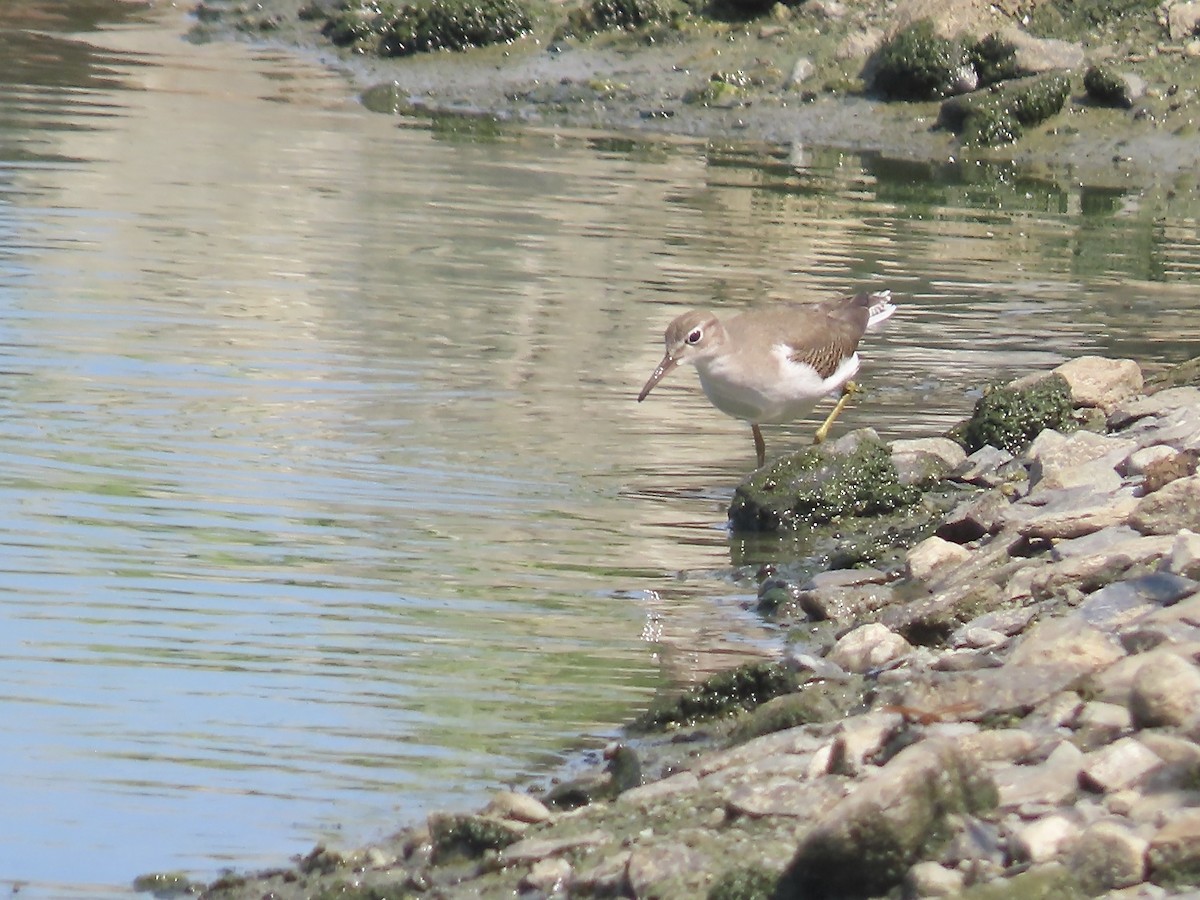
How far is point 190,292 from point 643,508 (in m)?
4.85

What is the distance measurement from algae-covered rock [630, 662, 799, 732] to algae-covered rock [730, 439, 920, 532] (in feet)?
8.03

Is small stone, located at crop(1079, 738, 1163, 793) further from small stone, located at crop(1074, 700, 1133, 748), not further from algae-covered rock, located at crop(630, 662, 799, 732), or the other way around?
algae-covered rock, located at crop(630, 662, 799, 732)

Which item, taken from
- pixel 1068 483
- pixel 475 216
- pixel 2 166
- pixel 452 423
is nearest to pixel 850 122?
pixel 475 216

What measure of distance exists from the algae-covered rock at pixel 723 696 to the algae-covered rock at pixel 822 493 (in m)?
2.45

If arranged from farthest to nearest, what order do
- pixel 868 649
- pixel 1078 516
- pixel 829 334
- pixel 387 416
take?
1. pixel 387 416
2. pixel 829 334
3. pixel 1078 516
4. pixel 868 649

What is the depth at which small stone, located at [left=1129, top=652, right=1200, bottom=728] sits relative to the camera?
4734mm

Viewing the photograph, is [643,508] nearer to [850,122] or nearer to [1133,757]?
[1133,757]

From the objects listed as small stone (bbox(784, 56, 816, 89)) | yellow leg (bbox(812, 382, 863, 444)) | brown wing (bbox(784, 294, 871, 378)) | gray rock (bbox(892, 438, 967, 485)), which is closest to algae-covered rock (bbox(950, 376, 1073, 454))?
gray rock (bbox(892, 438, 967, 485))

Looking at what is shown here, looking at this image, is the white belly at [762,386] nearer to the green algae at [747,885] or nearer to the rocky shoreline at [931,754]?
the rocky shoreline at [931,754]

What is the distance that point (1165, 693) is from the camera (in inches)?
188

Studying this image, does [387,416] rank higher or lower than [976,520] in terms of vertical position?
lower

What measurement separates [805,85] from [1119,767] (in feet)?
57.6

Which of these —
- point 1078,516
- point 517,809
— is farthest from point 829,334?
point 517,809

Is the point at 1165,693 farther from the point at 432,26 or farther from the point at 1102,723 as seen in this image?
the point at 432,26
